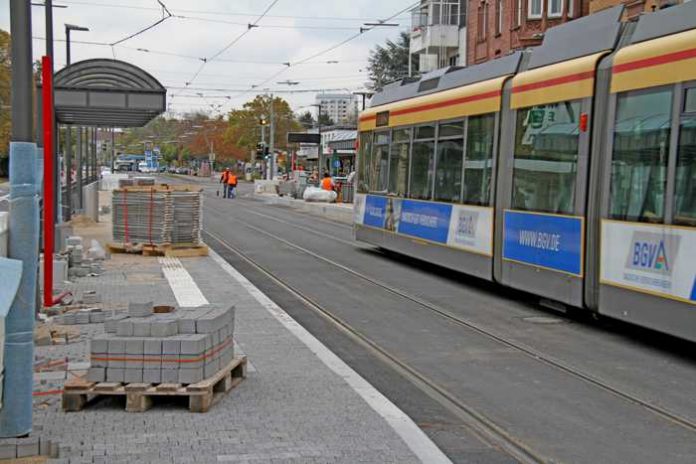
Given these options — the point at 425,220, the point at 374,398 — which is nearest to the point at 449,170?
the point at 425,220

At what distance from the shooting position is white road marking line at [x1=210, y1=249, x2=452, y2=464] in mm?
6242

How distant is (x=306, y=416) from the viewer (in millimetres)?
7051

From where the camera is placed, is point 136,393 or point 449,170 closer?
point 136,393

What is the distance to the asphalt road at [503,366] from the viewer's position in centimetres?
683

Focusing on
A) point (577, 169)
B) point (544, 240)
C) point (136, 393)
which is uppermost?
point (577, 169)

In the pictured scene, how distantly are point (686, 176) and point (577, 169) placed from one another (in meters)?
2.20

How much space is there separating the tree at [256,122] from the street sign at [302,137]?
3864 centimetres

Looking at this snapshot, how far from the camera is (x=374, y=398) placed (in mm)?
7672

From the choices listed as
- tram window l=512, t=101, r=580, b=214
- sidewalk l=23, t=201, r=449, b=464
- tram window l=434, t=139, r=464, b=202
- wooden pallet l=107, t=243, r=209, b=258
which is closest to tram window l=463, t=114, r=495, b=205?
tram window l=434, t=139, r=464, b=202

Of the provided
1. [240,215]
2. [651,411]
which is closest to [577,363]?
[651,411]

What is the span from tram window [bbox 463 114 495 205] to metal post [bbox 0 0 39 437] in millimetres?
8729

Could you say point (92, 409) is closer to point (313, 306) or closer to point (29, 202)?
point (29, 202)

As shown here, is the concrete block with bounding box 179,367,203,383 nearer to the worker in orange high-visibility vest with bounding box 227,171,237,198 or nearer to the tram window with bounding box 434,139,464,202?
the tram window with bounding box 434,139,464,202

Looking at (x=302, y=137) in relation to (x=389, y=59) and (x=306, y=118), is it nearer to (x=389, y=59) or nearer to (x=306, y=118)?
(x=389, y=59)
